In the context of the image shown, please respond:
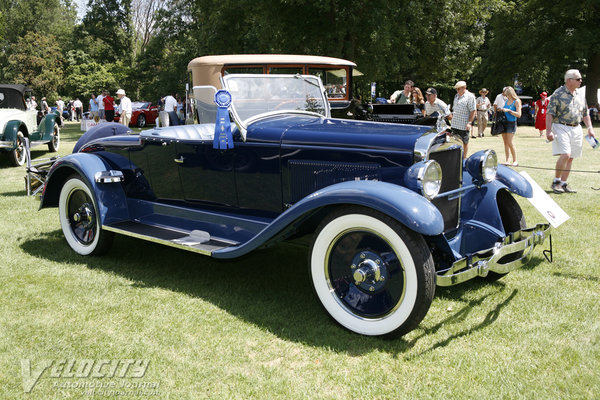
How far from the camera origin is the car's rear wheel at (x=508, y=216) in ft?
14.0

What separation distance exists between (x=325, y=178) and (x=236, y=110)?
3.44 feet

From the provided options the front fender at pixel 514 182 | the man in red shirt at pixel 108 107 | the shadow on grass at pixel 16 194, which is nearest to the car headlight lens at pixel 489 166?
the front fender at pixel 514 182

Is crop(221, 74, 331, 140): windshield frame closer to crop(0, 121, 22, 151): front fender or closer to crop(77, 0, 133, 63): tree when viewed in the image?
crop(0, 121, 22, 151): front fender

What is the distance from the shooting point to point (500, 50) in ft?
97.5

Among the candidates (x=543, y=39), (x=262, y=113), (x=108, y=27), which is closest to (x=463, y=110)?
(x=262, y=113)

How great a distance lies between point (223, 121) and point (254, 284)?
4.67 feet

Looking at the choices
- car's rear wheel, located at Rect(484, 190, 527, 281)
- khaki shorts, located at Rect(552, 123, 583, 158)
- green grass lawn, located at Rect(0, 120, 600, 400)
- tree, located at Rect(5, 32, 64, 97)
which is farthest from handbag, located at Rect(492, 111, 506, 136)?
tree, located at Rect(5, 32, 64, 97)

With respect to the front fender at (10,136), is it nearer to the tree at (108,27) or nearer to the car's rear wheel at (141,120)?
the car's rear wheel at (141,120)

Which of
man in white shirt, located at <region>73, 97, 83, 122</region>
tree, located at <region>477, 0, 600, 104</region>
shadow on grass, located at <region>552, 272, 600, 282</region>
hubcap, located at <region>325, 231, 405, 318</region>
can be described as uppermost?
tree, located at <region>477, 0, 600, 104</region>

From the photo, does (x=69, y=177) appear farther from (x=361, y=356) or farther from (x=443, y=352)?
(x=443, y=352)

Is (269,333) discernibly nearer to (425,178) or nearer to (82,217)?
Answer: (425,178)

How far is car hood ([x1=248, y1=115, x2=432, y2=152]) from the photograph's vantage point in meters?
3.58

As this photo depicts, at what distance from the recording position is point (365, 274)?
3.31m

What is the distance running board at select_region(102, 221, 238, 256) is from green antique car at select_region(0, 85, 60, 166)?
312 inches
